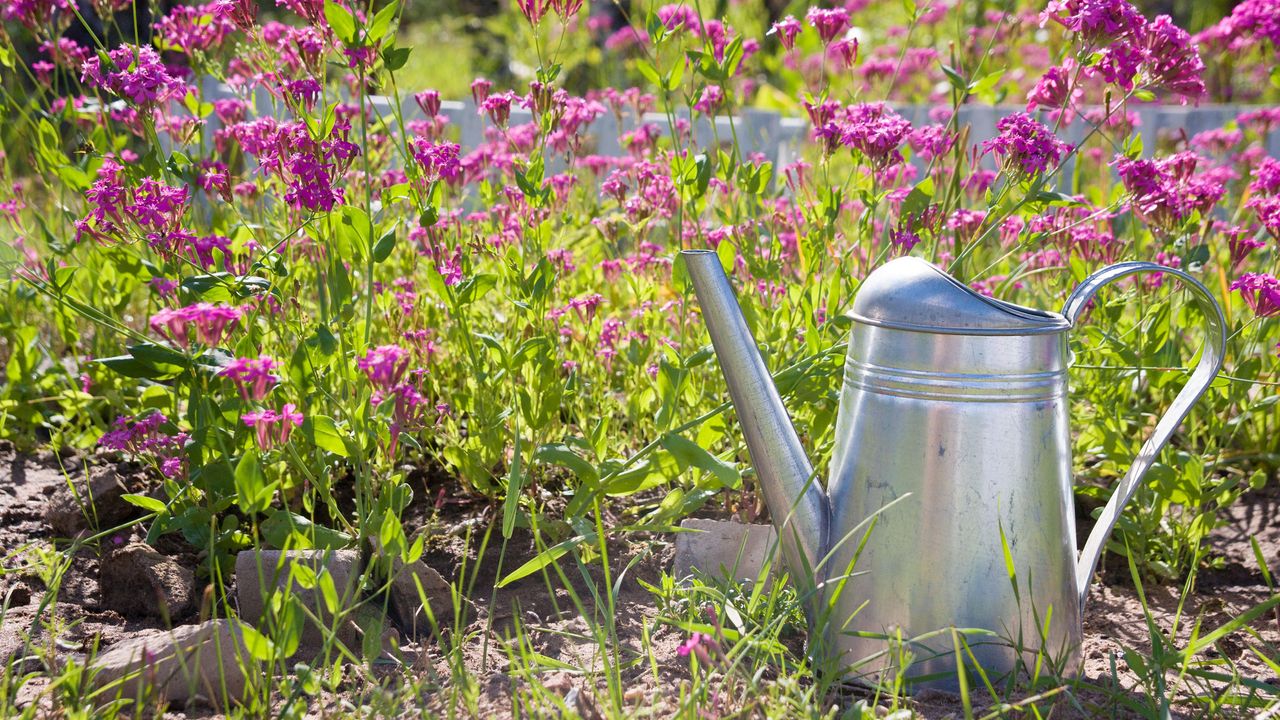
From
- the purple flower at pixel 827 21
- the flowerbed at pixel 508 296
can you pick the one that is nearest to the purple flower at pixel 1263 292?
the flowerbed at pixel 508 296

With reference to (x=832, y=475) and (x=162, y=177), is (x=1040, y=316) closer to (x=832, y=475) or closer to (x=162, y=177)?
(x=832, y=475)

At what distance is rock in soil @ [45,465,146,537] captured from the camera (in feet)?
6.26

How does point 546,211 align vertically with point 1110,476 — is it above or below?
above

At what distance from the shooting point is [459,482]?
2.18m

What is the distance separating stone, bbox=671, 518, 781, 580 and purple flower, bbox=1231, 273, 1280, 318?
0.91m

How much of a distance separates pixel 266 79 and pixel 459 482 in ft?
2.79

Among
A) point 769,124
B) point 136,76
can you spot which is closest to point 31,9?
point 136,76

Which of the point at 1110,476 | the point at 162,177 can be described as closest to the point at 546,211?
the point at 162,177

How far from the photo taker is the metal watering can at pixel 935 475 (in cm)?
137

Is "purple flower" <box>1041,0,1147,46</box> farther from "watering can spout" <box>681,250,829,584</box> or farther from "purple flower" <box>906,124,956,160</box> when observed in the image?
"watering can spout" <box>681,250,829,584</box>

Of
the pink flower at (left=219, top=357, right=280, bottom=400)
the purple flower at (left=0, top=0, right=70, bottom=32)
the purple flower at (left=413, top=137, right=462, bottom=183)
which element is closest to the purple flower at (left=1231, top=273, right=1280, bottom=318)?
the purple flower at (left=413, top=137, right=462, bottom=183)

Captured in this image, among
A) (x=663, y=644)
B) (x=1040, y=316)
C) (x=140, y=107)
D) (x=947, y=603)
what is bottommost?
(x=663, y=644)

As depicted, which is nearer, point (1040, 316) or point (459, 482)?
point (1040, 316)

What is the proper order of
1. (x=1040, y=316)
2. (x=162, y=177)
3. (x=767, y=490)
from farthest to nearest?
(x=162, y=177), (x=767, y=490), (x=1040, y=316)
